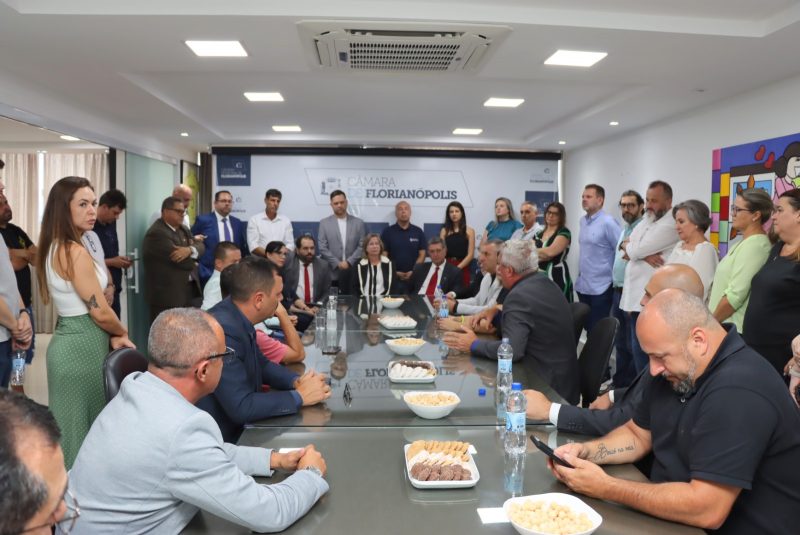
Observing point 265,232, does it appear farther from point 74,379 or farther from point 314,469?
point 314,469

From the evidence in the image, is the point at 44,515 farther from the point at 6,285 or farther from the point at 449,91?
the point at 449,91

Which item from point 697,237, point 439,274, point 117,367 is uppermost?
point 697,237

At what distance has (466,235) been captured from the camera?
7.30 m

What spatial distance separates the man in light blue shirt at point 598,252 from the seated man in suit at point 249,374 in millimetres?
4248

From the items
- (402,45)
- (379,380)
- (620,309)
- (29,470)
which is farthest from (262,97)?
(29,470)

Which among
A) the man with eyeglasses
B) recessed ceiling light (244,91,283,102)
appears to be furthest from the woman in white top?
the man with eyeglasses

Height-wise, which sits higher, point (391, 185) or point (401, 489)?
point (391, 185)

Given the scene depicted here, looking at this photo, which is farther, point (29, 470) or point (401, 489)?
point (401, 489)

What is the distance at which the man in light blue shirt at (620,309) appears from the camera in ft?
17.3

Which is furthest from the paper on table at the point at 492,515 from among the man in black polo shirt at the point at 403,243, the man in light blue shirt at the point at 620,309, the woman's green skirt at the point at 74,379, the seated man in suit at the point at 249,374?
the man in black polo shirt at the point at 403,243

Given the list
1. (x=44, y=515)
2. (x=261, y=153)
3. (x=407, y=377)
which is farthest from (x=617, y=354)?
(x=261, y=153)

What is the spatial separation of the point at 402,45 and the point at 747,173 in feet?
10.8

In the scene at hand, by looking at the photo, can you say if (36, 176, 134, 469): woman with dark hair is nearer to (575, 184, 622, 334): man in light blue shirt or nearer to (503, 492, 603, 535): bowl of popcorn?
(503, 492, 603, 535): bowl of popcorn

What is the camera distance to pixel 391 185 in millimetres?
8992
